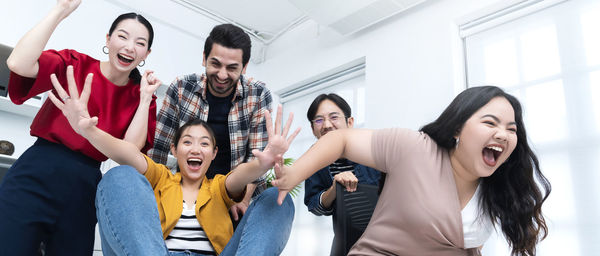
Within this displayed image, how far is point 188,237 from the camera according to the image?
127 cm

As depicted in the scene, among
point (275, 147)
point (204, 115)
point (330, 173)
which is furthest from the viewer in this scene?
point (330, 173)

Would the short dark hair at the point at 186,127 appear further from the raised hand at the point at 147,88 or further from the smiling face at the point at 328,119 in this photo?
the smiling face at the point at 328,119

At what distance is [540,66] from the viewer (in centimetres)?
254

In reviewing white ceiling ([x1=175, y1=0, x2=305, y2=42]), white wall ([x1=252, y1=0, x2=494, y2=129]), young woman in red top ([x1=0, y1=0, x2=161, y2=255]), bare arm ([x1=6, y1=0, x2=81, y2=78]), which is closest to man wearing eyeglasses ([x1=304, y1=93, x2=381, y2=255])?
young woman in red top ([x1=0, y1=0, x2=161, y2=255])

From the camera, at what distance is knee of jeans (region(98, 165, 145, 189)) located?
103 centimetres

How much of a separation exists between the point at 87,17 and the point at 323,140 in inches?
130

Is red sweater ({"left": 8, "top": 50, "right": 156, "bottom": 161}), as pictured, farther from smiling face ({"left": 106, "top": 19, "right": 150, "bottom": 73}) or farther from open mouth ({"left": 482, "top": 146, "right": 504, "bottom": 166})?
open mouth ({"left": 482, "top": 146, "right": 504, "bottom": 166})

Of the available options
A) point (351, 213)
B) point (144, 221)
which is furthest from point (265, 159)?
point (351, 213)

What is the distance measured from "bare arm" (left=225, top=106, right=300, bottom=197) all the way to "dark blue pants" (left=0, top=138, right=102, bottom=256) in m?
0.47

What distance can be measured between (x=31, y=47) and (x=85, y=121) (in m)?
0.33

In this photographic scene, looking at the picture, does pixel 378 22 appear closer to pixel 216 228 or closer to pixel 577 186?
pixel 577 186

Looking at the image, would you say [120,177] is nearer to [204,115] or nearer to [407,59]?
[204,115]

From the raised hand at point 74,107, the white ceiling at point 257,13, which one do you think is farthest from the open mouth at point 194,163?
the white ceiling at point 257,13

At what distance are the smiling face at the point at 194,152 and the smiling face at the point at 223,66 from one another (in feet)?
0.76
